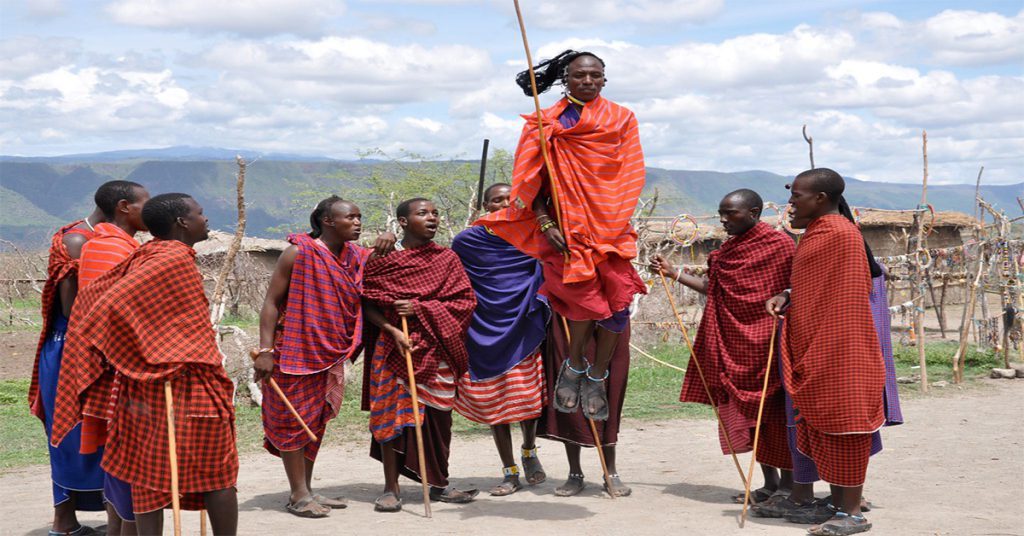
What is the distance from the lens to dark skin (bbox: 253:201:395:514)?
18.6ft

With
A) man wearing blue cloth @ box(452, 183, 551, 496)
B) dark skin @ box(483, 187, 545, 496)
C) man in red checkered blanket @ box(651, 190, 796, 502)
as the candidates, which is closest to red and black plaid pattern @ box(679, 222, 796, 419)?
man in red checkered blanket @ box(651, 190, 796, 502)

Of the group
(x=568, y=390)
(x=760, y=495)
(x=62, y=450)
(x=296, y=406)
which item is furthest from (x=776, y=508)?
(x=62, y=450)

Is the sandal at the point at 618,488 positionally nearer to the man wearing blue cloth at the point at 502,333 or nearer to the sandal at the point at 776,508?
the man wearing blue cloth at the point at 502,333

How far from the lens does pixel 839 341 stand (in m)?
5.26

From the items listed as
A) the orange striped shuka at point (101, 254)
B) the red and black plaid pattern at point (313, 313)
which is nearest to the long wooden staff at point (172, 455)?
the orange striped shuka at point (101, 254)

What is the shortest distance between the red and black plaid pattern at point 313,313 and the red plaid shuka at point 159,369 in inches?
55.6

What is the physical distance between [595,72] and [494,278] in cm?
161

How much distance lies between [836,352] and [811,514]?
0.99 meters

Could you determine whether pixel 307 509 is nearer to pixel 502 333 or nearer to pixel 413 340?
pixel 413 340

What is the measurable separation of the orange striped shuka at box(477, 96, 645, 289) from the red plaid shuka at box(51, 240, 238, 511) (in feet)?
6.29

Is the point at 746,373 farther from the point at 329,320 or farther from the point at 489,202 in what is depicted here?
the point at 329,320

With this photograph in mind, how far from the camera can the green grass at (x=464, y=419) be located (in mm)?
8234

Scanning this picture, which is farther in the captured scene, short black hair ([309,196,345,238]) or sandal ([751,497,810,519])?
short black hair ([309,196,345,238])

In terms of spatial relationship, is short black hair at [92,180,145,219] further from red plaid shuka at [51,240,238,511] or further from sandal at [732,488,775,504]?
sandal at [732,488,775,504]
